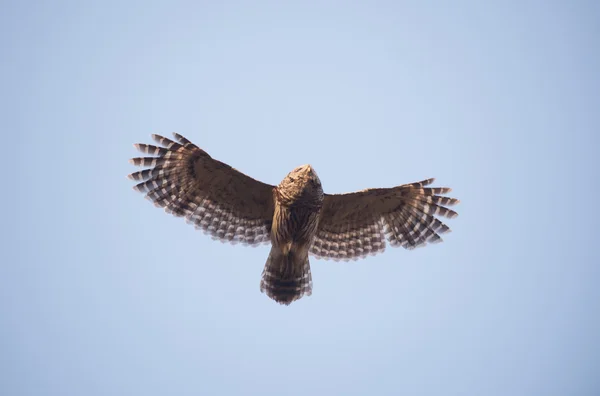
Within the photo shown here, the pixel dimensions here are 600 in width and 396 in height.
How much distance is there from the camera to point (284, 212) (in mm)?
7977

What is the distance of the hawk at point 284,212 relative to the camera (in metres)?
8.13

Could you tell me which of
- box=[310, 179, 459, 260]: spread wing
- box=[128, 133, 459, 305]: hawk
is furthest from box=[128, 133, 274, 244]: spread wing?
box=[310, 179, 459, 260]: spread wing

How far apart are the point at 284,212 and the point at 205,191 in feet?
4.79

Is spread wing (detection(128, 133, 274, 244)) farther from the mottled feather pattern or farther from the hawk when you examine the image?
the mottled feather pattern

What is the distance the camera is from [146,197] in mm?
8297

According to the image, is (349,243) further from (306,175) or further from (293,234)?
(306,175)

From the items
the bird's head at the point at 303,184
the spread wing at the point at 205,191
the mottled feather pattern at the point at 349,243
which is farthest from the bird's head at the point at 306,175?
the mottled feather pattern at the point at 349,243

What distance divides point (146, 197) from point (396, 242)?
13.0 ft

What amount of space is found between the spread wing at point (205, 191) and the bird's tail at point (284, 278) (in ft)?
1.66

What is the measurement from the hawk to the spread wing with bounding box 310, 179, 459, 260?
2cm

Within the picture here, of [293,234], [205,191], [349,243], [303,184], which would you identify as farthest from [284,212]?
[349,243]

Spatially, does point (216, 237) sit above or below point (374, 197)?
below

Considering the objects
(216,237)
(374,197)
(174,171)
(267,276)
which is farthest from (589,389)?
(174,171)

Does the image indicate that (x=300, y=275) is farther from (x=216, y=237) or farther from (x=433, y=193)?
(x=433, y=193)
